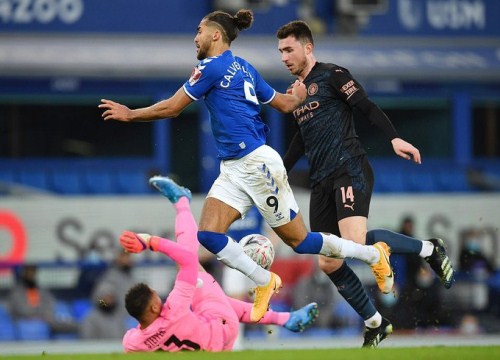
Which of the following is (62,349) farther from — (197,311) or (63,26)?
(63,26)

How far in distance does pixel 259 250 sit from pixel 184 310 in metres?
0.81

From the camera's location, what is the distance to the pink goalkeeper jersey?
1081 centimetres

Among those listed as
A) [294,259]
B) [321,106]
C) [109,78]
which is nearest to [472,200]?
[294,259]

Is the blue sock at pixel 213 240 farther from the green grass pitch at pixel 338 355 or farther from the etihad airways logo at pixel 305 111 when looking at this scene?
the etihad airways logo at pixel 305 111

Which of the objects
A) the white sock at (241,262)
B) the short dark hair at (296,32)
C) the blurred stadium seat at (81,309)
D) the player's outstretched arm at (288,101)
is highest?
the short dark hair at (296,32)

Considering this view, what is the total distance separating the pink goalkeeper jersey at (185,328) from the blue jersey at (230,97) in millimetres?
1278

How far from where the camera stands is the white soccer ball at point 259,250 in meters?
11.1

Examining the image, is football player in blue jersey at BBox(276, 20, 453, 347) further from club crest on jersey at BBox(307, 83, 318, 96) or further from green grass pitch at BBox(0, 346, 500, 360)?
green grass pitch at BBox(0, 346, 500, 360)

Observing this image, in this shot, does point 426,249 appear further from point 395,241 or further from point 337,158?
point 337,158

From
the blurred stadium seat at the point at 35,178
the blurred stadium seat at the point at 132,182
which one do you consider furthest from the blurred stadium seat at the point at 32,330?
the blurred stadium seat at the point at 132,182

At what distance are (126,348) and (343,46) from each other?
1149 cm

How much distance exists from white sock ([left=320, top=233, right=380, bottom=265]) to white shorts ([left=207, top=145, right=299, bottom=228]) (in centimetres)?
35

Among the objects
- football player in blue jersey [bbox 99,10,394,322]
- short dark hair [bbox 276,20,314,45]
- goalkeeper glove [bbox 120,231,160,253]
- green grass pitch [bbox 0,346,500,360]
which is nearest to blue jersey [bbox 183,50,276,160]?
football player in blue jersey [bbox 99,10,394,322]

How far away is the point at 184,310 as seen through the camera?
10898mm
